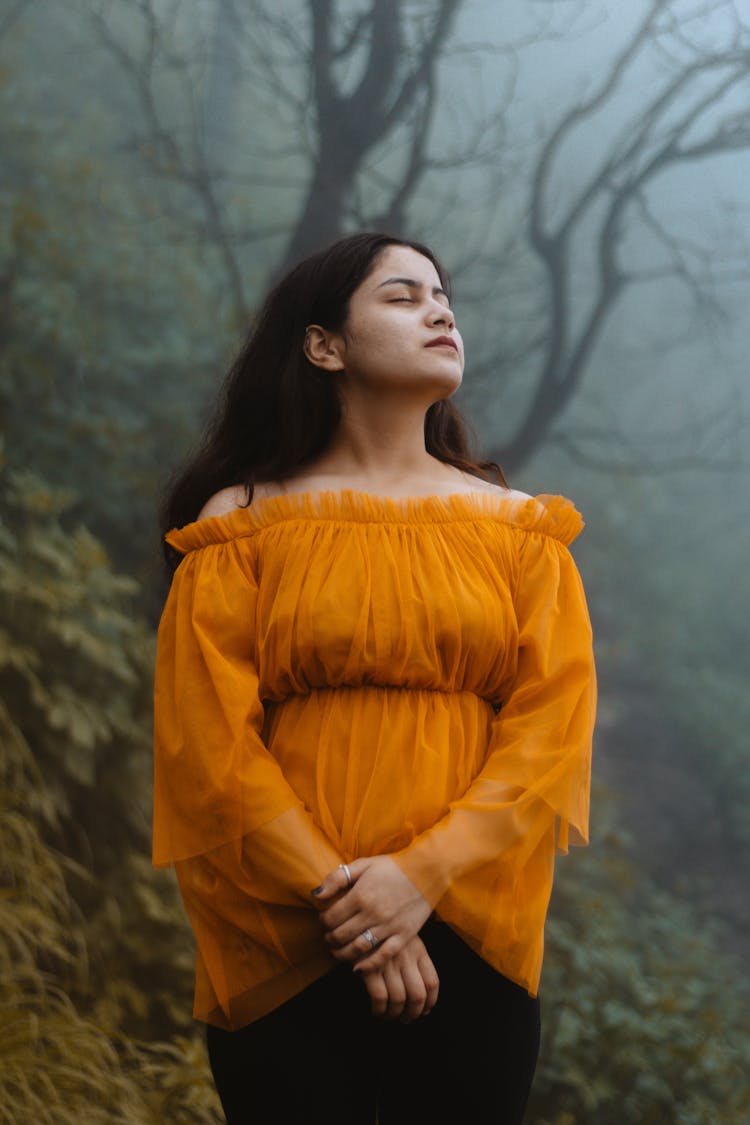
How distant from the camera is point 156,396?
2.63 m

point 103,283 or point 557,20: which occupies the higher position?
point 557,20

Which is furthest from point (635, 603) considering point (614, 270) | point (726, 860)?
point (614, 270)

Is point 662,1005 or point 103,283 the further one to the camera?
point 103,283

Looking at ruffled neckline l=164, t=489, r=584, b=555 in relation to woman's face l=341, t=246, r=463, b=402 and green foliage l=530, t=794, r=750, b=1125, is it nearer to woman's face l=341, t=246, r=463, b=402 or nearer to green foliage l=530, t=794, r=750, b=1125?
woman's face l=341, t=246, r=463, b=402

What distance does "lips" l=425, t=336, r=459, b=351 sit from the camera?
1.46 m

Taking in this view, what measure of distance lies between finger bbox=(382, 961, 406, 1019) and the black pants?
6 centimetres

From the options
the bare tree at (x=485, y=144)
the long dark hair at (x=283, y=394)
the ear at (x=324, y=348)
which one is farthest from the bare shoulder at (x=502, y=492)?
the bare tree at (x=485, y=144)

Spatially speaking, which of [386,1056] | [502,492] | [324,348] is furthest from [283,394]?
[386,1056]

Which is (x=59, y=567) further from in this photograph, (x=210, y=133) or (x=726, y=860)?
(x=726, y=860)

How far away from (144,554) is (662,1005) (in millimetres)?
1454

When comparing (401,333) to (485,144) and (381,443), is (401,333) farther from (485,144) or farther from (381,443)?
(485,144)

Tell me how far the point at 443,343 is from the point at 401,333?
5cm

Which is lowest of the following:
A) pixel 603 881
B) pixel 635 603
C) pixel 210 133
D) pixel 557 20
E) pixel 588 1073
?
pixel 588 1073

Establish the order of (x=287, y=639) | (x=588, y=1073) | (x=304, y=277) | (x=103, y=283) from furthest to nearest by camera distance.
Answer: (x=103, y=283) < (x=588, y=1073) < (x=304, y=277) < (x=287, y=639)
